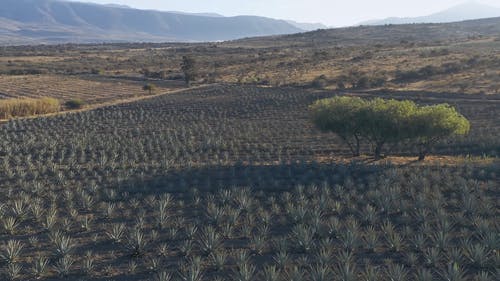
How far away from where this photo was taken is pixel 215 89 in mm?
59969

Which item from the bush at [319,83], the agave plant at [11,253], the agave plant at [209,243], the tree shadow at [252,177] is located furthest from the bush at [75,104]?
the agave plant at [209,243]

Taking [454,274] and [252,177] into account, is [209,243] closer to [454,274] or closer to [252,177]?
[454,274]

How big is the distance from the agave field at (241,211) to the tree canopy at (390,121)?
1889 millimetres

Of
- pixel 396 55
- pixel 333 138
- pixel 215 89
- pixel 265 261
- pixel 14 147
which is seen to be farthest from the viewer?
pixel 396 55

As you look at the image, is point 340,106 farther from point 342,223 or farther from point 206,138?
point 342,223

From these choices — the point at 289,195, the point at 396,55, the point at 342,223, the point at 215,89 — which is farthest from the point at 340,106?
the point at 396,55

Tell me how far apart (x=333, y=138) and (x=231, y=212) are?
17607mm

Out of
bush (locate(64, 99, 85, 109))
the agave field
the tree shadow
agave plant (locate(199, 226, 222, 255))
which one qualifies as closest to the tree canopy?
the agave field

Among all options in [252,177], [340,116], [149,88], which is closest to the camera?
[252,177]

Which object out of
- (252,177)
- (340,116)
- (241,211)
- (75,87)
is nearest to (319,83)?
(340,116)

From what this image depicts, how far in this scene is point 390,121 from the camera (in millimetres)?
25938

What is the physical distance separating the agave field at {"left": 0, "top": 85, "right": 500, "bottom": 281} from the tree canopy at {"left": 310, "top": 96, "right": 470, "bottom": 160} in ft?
6.20

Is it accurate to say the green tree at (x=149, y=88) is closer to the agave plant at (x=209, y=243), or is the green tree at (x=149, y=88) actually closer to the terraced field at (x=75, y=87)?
the terraced field at (x=75, y=87)

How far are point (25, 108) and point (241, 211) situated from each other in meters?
39.1
